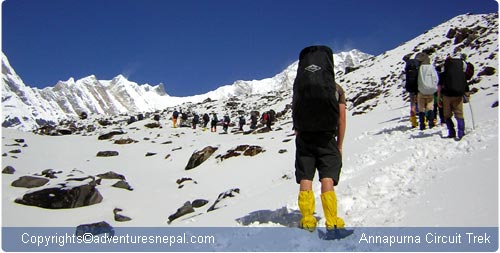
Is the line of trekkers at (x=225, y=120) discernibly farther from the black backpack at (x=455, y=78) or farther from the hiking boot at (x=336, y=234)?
the hiking boot at (x=336, y=234)

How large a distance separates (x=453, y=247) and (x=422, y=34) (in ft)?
229

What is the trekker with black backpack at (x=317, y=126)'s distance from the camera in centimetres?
488

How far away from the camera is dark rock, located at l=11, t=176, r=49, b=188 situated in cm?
1328

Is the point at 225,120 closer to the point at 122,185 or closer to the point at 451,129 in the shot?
the point at 122,185

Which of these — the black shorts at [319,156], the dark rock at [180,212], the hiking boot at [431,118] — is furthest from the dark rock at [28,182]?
the hiking boot at [431,118]

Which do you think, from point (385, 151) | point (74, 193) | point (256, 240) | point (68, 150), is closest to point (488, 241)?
point (256, 240)

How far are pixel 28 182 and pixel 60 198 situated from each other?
11.7ft

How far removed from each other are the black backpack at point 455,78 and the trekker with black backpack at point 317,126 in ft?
16.2

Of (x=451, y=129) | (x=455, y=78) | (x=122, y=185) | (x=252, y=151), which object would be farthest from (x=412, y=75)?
(x=122, y=185)

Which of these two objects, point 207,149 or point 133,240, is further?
point 207,149

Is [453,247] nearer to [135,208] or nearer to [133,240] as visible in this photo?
[133,240]

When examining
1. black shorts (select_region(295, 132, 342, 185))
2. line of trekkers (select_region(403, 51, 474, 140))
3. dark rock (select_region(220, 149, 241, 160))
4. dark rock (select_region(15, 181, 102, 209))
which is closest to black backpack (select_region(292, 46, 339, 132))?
black shorts (select_region(295, 132, 342, 185))

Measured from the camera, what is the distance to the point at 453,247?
3.89 meters

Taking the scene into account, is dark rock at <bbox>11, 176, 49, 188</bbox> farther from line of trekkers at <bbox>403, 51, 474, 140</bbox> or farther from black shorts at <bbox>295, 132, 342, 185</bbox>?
line of trekkers at <bbox>403, 51, 474, 140</bbox>
